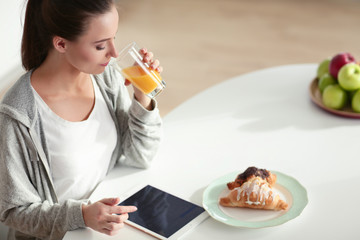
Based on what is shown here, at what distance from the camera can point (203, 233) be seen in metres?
1.35

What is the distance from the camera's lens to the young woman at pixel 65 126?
1396 mm

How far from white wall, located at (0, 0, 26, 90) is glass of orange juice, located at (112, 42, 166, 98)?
6.48 feet

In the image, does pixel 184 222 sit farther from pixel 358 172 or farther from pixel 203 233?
pixel 358 172

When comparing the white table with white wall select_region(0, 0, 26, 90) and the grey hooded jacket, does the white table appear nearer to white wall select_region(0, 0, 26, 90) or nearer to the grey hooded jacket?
the grey hooded jacket

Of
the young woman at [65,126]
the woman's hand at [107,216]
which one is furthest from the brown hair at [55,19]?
the woman's hand at [107,216]

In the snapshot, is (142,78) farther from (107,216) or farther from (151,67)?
(107,216)

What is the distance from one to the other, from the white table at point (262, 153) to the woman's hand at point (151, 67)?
182 millimetres

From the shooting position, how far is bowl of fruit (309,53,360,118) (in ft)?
6.35

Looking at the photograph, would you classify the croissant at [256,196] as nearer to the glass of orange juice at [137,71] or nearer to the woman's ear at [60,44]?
the glass of orange juice at [137,71]

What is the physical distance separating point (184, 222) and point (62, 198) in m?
0.39

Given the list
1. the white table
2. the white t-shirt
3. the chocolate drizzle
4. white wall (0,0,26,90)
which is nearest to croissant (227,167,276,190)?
the chocolate drizzle

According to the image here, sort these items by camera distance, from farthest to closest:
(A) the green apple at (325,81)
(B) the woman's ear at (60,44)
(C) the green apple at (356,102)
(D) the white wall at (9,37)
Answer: (D) the white wall at (9,37) → (A) the green apple at (325,81) → (C) the green apple at (356,102) → (B) the woman's ear at (60,44)

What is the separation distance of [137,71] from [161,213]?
0.39m

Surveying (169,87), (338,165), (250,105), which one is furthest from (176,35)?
(338,165)
